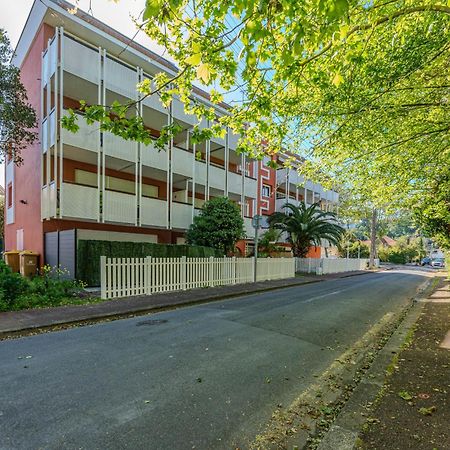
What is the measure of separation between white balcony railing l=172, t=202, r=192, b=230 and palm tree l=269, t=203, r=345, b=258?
964cm

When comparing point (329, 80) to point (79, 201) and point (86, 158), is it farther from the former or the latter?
point (86, 158)

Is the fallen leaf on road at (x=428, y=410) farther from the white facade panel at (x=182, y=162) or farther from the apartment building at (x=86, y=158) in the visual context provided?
the white facade panel at (x=182, y=162)

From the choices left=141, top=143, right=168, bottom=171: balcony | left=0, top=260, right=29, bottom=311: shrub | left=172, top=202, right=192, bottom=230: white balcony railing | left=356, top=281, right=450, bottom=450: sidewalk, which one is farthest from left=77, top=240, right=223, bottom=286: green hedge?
left=356, top=281, right=450, bottom=450: sidewalk

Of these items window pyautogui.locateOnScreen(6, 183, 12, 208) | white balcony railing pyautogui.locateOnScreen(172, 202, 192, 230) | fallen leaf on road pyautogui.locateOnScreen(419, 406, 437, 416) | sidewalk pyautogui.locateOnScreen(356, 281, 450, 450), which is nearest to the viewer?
sidewalk pyautogui.locateOnScreen(356, 281, 450, 450)

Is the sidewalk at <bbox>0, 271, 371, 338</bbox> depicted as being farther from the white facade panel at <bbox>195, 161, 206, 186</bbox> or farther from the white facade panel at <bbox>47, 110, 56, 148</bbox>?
the white facade panel at <bbox>195, 161, 206, 186</bbox>

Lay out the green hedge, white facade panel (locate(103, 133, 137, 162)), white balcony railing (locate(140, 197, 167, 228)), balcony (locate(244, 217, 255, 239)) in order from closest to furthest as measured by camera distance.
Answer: the green hedge < white facade panel (locate(103, 133, 137, 162)) < white balcony railing (locate(140, 197, 167, 228)) < balcony (locate(244, 217, 255, 239))

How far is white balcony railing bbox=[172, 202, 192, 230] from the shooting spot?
16.5m

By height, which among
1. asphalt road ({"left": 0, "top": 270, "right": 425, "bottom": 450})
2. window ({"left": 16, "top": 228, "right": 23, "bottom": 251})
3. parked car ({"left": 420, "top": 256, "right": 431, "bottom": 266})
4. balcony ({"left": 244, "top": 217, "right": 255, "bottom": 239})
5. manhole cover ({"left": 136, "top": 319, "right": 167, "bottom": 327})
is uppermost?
balcony ({"left": 244, "top": 217, "right": 255, "bottom": 239})

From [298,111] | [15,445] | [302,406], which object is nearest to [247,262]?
[298,111]

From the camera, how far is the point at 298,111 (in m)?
7.72

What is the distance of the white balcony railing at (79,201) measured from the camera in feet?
40.4

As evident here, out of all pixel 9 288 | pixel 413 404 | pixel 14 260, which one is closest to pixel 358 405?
pixel 413 404

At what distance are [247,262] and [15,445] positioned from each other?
543 inches

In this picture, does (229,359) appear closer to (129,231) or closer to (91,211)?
(91,211)
